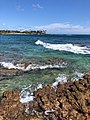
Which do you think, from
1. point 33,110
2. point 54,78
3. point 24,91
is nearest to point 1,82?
point 24,91

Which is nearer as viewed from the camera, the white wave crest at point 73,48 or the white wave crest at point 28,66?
the white wave crest at point 28,66

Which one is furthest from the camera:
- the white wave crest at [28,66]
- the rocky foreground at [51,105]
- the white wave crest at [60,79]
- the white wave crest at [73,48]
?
the white wave crest at [73,48]

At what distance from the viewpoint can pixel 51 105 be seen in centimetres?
1373

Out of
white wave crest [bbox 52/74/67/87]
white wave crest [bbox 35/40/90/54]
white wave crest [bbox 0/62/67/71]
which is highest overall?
white wave crest [bbox 52/74/67/87]

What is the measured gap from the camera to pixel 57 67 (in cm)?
2542

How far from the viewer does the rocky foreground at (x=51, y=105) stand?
12.7 metres

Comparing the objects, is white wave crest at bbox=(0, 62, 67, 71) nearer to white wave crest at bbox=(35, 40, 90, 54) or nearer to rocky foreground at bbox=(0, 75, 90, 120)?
rocky foreground at bbox=(0, 75, 90, 120)

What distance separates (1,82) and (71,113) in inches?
277

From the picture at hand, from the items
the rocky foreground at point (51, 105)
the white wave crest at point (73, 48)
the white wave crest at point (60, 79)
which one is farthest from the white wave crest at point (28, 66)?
the white wave crest at point (73, 48)

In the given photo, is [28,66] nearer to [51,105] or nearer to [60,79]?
[60,79]

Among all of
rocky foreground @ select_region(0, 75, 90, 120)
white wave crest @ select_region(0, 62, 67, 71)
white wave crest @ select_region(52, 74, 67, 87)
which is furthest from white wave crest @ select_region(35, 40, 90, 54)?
rocky foreground @ select_region(0, 75, 90, 120)

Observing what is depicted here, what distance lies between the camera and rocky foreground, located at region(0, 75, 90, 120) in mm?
12719

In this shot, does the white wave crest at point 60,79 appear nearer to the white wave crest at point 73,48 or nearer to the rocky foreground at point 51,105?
the rocky foreground at point 51,105

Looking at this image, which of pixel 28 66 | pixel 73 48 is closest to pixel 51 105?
pixel 28 66
